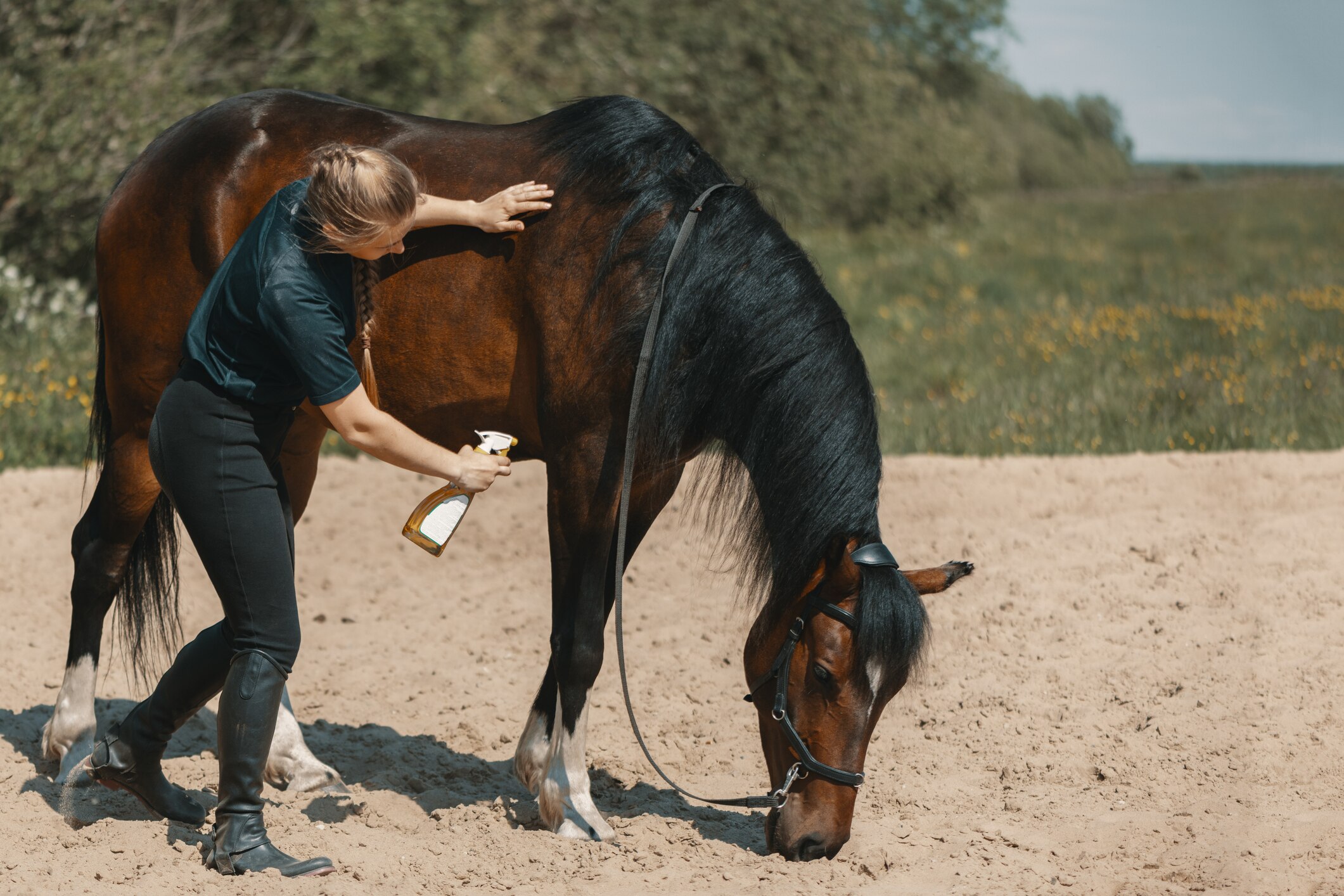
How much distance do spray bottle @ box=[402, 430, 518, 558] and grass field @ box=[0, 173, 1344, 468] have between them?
440cm

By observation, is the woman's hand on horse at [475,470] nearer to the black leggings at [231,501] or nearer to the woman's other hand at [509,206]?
the black leggings at [231,501]

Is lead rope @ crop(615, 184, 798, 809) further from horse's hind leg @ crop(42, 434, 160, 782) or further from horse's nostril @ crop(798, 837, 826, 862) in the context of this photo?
horse's hind leg @ crop(42, 434, 160, 782)

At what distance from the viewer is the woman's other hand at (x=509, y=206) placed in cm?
316

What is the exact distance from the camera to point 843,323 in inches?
122

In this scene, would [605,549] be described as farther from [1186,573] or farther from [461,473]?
[1186,573]

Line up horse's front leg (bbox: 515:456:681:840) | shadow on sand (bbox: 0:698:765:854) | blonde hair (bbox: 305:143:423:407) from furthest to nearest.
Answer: shadow on sand (bbox: 0:698:765:854) → horse's front leg (bbox: 515:456:681:840) → blonde hair (bbox: 305:143:423:407)

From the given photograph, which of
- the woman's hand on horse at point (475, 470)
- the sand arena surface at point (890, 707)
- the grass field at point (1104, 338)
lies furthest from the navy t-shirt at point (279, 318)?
the grass field at point (1104, 338)

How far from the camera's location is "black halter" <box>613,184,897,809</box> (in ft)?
9.41

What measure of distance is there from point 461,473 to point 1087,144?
1750 inches

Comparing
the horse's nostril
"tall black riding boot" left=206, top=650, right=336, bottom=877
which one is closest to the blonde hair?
"tall black riding boot" left=206, top=650, right=336, bottom=877

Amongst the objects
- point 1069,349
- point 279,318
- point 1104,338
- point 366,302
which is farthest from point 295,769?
point 1104,338

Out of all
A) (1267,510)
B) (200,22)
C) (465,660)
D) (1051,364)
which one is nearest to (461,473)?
(465,660)

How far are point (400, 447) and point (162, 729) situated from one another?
40.1 inches

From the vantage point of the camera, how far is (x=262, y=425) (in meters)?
2.81
